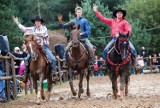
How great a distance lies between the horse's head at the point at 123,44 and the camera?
13398mm

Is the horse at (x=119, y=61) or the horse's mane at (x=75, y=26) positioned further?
the horse's mane at (x=75, y=26)

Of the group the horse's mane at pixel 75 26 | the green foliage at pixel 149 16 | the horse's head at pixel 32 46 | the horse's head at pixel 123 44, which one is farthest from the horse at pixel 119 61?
the green foliage at pixel 149 16

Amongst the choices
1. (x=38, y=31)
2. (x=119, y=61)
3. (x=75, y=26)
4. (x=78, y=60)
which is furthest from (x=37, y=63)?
(x=119, y=61)

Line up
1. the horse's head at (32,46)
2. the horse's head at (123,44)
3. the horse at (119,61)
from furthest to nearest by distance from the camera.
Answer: the horse at (119,61) → the horse's head at (123,44) → the horse's head at (32,46)

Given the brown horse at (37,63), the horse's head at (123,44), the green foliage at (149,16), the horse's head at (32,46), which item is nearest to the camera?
the horse's head at (32,46)

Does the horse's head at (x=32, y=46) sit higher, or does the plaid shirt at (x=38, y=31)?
the plaid shirt at (x=38, y=31)

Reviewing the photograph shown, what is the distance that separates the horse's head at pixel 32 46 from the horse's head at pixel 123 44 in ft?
8.47

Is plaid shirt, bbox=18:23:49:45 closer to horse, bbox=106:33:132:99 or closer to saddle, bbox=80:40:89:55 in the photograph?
saddle, bbox=80:40:89:55

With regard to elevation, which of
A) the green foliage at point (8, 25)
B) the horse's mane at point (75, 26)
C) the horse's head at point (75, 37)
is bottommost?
the horse's head at point (75, 37)

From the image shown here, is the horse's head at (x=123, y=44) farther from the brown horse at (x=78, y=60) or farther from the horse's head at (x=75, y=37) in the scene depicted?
the brown horse at (x=78, y=60)

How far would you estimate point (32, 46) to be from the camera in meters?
13.2

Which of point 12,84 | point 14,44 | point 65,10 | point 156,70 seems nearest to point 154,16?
point 65,10

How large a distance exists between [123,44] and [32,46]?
278 centimetres

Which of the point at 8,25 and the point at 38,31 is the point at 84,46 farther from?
the point at 8,25
